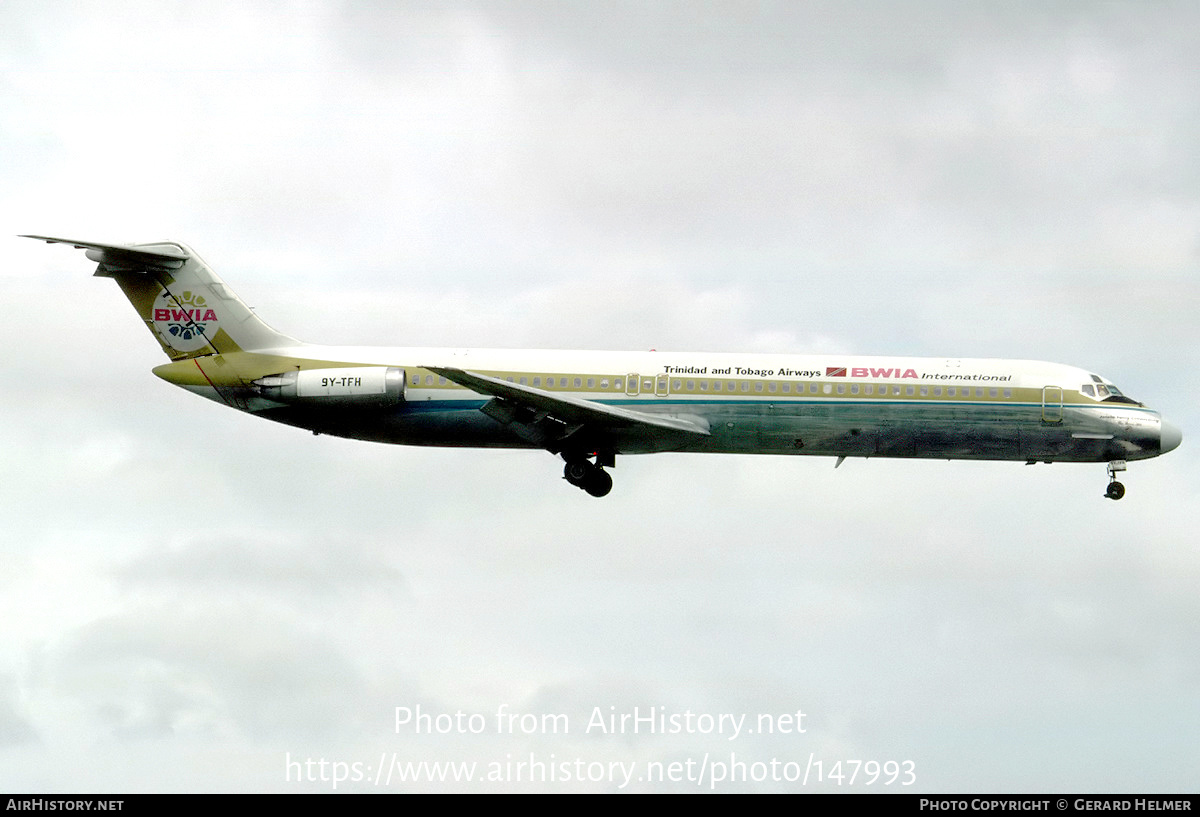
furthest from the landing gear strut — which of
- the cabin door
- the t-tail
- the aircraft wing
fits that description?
the t-tail

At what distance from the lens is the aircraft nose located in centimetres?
3247

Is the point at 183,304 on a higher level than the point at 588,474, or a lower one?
higher

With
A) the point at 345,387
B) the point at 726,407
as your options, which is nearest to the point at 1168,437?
the point at 726,407

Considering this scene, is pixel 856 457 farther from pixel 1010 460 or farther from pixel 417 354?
pixel 417 354

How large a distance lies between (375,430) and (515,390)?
5068 millimetres

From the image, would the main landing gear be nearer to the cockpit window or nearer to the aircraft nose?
the cockpit window

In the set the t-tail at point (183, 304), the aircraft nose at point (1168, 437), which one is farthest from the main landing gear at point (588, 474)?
the aircraft nose at point (1168, 437)

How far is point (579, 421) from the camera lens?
3145 cm

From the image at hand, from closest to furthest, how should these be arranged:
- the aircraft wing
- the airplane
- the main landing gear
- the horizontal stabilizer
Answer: the aircraft wing < the airplane < the main landing gear < the horizontal stabilizer

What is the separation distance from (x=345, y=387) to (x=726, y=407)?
10.0 m

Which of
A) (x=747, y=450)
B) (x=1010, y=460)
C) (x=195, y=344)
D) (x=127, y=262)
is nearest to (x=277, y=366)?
(x=195, y=344)

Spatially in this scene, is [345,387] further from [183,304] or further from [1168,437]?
[1168,437]

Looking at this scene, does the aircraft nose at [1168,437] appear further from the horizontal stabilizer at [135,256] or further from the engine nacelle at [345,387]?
the horizontal stabilizer at [135,256]

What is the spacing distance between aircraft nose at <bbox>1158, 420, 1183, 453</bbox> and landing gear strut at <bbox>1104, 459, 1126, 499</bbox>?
1176 millimetres
